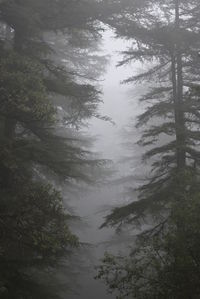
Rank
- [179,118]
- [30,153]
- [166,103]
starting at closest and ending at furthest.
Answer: [30,153], [179,118], [166,103]

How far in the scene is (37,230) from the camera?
9641mm

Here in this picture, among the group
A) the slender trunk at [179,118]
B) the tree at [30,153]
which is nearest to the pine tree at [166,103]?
the slender trunk at [179,118]

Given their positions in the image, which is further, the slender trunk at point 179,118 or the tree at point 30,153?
the slender trunk at point 179,118

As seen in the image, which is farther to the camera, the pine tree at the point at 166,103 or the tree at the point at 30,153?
the pine tree at the point at 166,103

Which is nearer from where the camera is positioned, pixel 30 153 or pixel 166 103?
pixel 30 153

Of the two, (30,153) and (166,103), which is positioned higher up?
(166,103)

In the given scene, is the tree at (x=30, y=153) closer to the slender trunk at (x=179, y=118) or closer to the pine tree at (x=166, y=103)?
the pine tree at (x=166, y=103)

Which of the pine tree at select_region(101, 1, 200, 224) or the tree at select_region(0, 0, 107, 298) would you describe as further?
the pine tree at select_region(101, 1, 200, 224)

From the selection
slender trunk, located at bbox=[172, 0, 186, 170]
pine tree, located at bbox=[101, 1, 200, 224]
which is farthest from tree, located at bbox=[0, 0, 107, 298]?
slender trunk, located at bbox=[172, 0, 186, 170]

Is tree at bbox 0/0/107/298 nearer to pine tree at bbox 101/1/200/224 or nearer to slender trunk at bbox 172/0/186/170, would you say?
pine tree at bbox 101/1/200/224

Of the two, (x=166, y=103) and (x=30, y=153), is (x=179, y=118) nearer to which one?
(x=166, y=103)

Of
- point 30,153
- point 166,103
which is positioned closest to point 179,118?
point 166,103

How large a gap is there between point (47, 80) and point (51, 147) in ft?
8.15

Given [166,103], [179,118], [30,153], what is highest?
[166,103]
